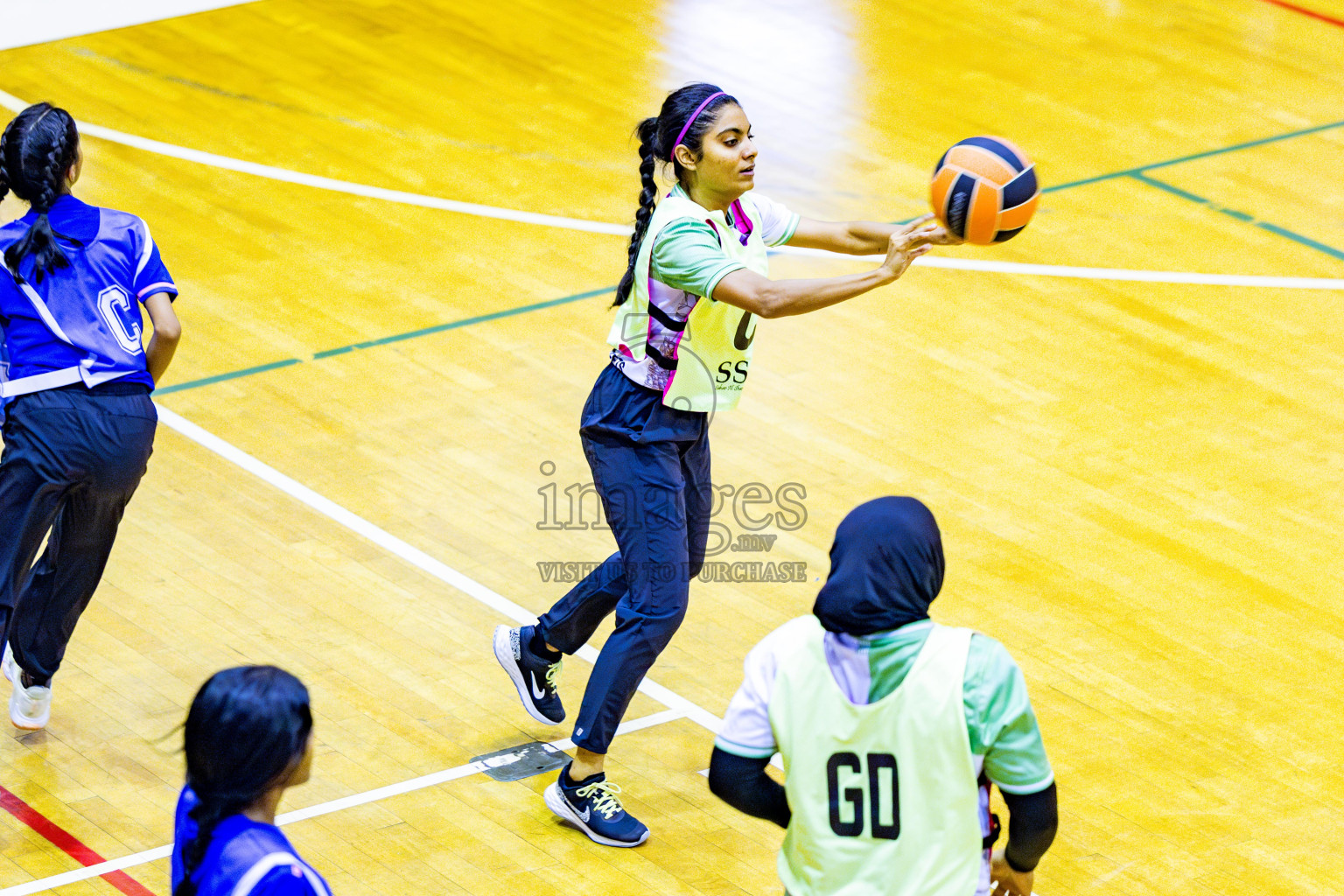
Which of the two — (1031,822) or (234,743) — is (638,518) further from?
(234,743)

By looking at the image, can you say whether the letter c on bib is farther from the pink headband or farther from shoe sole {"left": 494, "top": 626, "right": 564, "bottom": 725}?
the pink headband

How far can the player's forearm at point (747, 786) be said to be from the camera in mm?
3818

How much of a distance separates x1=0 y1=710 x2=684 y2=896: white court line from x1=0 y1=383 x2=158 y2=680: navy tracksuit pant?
0.85m

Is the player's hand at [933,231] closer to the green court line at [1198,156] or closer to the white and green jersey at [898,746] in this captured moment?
the white and green jersey at [898,746]

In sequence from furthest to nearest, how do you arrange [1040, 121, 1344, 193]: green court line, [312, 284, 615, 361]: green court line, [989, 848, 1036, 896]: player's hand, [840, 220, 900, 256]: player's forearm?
1. [1040, 121, 1344, 193]: green court line
2. [312, 284, 615, 361]: green court line
3. [840, 220, 900, 256]: player's forearm
4. [989, 848, 1036, 896]: player's hand

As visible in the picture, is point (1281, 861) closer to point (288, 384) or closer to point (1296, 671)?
point (1296, 671)

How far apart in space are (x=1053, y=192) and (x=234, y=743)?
874 cm

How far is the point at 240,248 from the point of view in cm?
1046

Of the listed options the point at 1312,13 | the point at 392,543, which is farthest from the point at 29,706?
the point at 1312,13

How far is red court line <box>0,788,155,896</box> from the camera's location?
5684 mm

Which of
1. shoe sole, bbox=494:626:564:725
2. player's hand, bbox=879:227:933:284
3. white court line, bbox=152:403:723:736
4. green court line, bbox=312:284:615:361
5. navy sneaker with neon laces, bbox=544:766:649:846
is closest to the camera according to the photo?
player's hand, bbox=879:227:933:284

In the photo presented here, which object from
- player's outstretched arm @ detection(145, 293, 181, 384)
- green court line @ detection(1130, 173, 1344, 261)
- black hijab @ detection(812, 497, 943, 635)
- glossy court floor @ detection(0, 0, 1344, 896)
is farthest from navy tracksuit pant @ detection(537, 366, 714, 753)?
green court line @ detection(1130, 173, 1344, 261)

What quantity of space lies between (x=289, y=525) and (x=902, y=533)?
4.75 meters

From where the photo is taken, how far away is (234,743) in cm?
340
